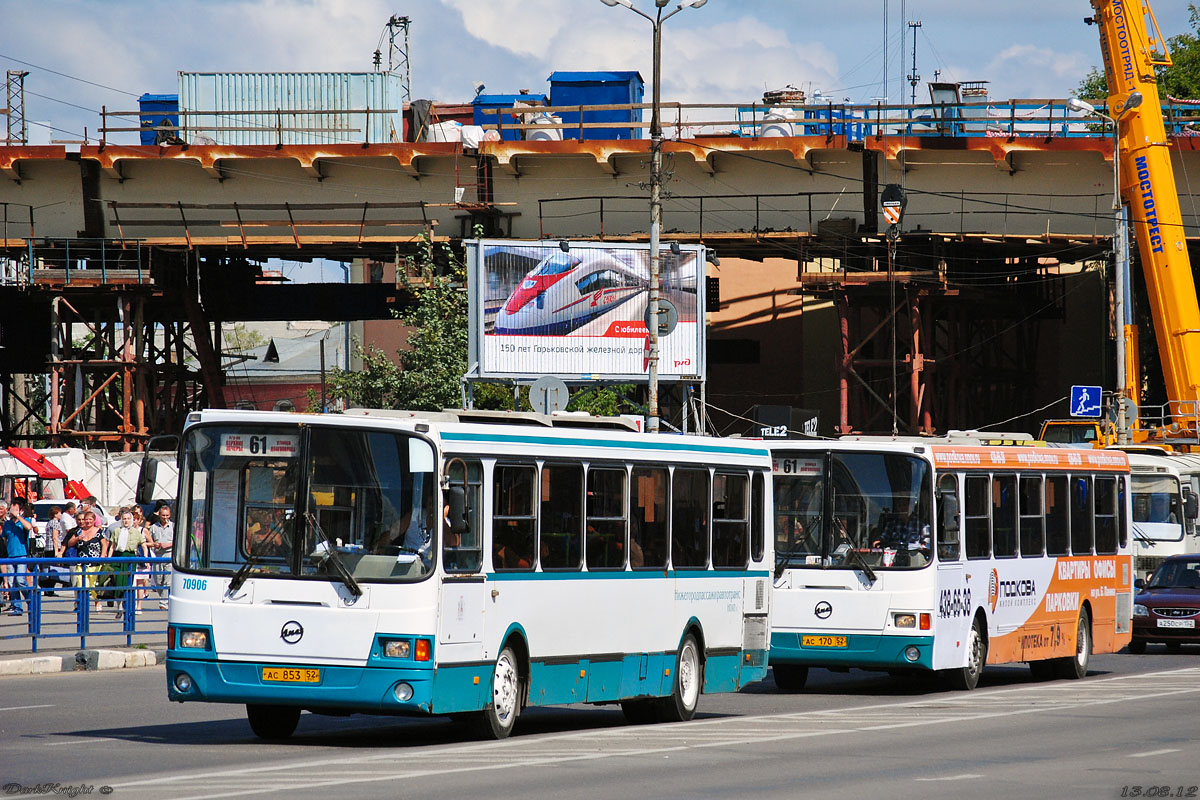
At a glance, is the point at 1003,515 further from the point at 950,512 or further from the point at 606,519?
the point at 606,519

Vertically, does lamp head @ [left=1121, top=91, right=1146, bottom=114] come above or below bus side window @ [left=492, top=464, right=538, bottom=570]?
above

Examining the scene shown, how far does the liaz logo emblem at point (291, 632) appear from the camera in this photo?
1206 cm

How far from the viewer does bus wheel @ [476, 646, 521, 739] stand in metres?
12.8

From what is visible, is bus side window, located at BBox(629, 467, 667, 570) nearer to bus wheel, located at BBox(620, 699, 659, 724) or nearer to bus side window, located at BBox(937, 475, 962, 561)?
bus wheel, located at BBox(620, 699, 659, 724)

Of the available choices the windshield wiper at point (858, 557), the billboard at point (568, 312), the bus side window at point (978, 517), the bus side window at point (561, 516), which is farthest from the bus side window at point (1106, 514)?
the billboard at point (568, 312)

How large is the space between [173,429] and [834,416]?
65.8ft

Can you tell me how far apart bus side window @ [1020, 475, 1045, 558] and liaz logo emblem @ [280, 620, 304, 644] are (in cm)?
1073

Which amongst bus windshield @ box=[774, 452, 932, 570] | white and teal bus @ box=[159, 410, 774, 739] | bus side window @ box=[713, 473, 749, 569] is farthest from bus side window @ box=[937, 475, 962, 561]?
white and teal bus @ box=[159, 410, 774, 739]

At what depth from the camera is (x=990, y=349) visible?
5409 centimetres

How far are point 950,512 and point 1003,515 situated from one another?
154 cm

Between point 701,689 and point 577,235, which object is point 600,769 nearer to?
point 701,689

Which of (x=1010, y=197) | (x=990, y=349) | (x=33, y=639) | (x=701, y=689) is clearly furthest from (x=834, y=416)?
(x=701, y=689)

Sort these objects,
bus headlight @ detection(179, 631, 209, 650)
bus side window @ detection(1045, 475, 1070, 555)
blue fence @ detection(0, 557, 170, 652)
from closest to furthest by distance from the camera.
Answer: bus headlight @ detection(179, 631, 209, 650), bus side window @ detection(1045, 475, 1070, 555), blue fence @ detection(0, 557, 170, 652)

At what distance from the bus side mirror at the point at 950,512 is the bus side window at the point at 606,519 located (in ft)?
17.3
